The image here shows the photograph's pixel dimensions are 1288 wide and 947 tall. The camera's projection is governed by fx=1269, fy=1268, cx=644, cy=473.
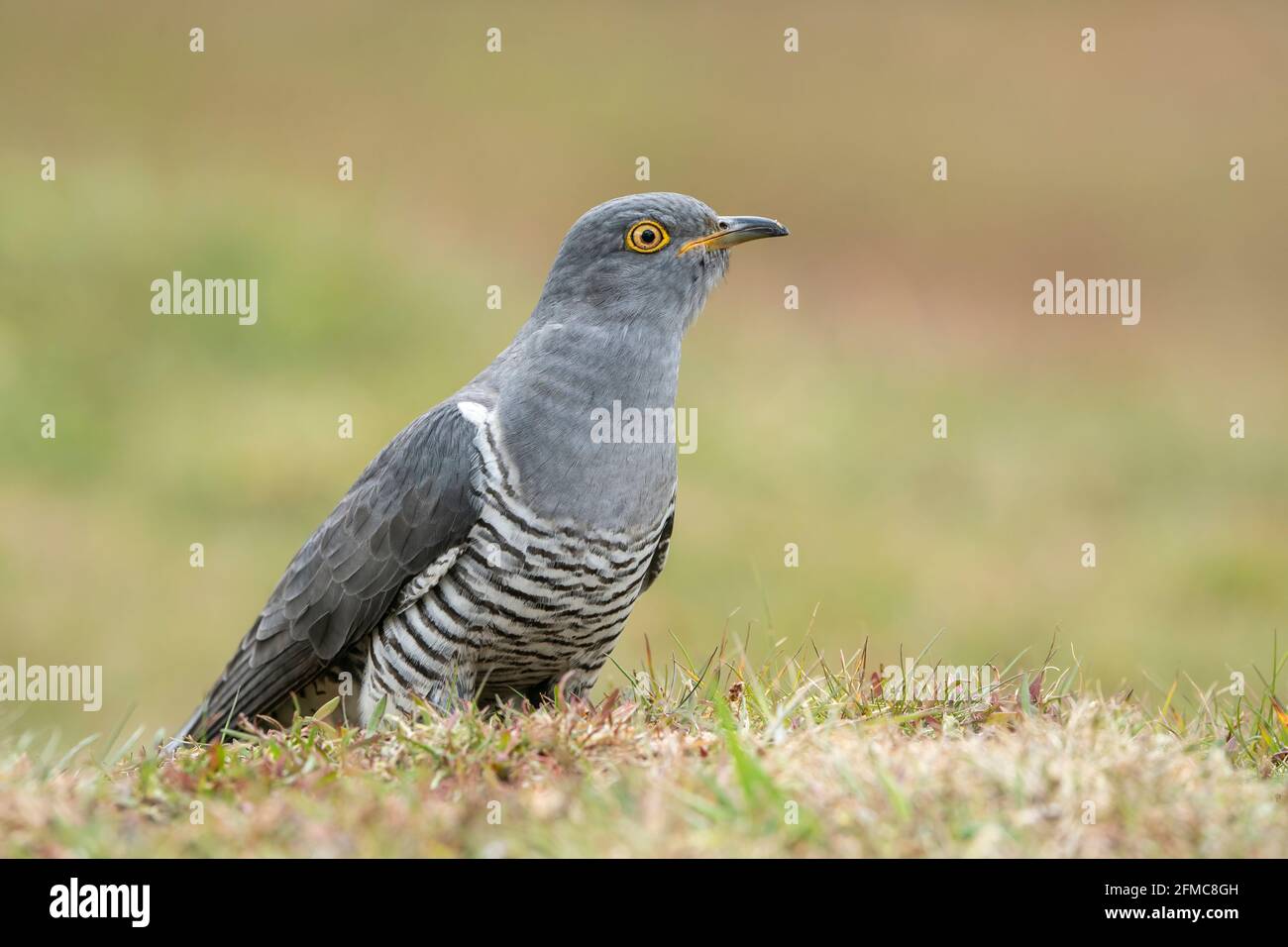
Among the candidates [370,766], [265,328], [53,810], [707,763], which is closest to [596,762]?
[707,763]

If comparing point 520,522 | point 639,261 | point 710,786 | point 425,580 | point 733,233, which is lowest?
A: point 710,786

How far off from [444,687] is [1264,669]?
634 cm

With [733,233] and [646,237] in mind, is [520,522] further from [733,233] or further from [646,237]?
[733,233]

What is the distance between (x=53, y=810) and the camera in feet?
10.6

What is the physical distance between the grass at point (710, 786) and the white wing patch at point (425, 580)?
2.32ft

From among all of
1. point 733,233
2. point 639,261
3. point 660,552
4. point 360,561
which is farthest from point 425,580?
point 733,233

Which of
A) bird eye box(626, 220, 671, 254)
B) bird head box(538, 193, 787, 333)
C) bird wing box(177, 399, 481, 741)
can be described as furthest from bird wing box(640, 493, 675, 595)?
bird eye box(626, 220, 671, 254)

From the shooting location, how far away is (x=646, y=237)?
5.05 metres

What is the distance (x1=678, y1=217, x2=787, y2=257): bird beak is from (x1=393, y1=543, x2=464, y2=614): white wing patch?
154cm

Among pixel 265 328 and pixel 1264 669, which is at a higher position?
pixel 265 328

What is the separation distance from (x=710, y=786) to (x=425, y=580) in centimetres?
187

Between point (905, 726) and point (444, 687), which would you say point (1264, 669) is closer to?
point (905, 726)

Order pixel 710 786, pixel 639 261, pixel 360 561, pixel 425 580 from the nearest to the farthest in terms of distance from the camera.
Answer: pixel 710 786 → pixel 425 580 → pixel 360 561 → pixel 639 261

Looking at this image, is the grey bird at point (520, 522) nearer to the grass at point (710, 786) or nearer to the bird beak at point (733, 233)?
the bird beak at point (733, 233)
